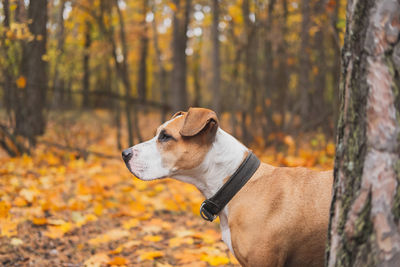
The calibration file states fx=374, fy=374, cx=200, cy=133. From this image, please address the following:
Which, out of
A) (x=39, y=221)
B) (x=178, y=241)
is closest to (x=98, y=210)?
(x=39, y=221)

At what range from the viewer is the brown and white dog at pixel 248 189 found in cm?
269

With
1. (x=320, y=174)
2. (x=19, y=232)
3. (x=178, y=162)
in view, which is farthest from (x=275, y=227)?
(x=19, y=232)

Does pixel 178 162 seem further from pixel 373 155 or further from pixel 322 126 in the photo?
pixel 322 126

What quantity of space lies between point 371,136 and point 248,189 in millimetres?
1153

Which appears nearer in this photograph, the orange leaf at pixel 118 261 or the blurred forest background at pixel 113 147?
the orange leaf at pixel 118 261

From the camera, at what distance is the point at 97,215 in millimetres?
5312

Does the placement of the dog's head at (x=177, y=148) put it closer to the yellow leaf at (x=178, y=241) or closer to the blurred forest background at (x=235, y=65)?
the yellow leaf at (x=178, y=241)

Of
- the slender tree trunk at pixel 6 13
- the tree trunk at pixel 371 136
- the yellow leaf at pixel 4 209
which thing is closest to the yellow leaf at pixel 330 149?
the yellow leaf at pixel 4 209

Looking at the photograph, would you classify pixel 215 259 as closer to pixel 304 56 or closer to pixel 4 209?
pixel 4 209

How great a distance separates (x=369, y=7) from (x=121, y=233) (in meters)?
3.78

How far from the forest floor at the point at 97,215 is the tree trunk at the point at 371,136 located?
201 centimetres

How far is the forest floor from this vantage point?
13.0 feet

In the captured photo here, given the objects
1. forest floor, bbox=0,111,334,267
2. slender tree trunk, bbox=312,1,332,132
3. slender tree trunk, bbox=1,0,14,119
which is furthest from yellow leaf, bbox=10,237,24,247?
slender tree trunk, bbox=312,1,332,132

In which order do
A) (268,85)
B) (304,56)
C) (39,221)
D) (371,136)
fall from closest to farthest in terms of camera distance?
1. (371,136)
2. (39,221)
3. (304,56)
4. (268,85)
